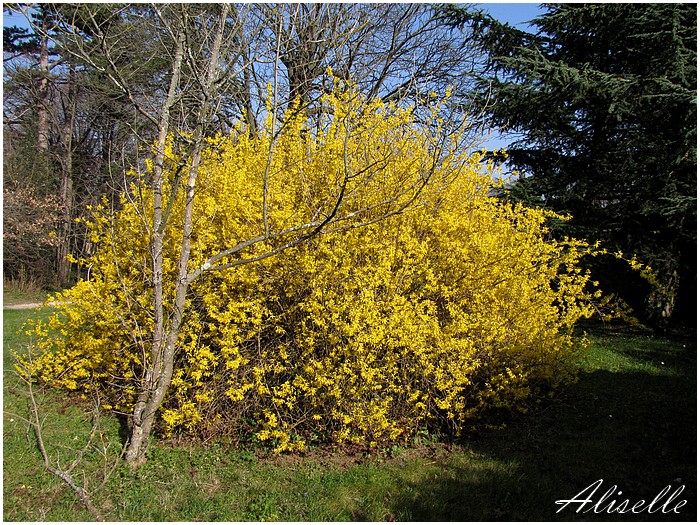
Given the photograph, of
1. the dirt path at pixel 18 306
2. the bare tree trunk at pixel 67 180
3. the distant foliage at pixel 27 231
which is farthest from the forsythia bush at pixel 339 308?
the bare tree trunk at pixel 67 180

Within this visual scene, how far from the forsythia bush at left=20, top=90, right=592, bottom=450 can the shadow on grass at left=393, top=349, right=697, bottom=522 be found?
403 millimetres

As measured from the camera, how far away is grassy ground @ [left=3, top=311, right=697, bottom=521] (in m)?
3.50

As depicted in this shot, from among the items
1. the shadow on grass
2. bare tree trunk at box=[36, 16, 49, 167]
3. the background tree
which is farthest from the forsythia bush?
bare tree trunk at box=[36, 16, 49, 167]

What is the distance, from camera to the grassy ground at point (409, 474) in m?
3.50

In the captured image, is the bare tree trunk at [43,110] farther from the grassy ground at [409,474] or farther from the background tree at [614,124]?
the grassy ground at [409,474]

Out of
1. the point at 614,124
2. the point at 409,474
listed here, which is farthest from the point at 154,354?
the point at 614,124

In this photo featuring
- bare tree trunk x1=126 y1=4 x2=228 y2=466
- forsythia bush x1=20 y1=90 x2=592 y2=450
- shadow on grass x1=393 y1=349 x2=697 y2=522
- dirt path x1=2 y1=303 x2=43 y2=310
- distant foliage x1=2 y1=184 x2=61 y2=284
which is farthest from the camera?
distant foliage x1=2 y1=184 x2=61 y2=284

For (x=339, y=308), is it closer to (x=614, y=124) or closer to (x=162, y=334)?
(x=162, y=334)

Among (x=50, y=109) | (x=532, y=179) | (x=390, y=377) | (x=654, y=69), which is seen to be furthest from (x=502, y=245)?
(x=50, y=109)

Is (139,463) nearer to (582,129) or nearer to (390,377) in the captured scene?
(390,377)

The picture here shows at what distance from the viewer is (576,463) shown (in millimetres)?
4125

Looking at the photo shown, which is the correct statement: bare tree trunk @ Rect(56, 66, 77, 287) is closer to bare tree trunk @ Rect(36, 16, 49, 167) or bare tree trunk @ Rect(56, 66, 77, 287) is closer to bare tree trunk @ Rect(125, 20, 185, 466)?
bare tree trunk @ Rect(36, 16, 49, 167)

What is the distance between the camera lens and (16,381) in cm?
631

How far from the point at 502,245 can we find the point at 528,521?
2.50 metres
